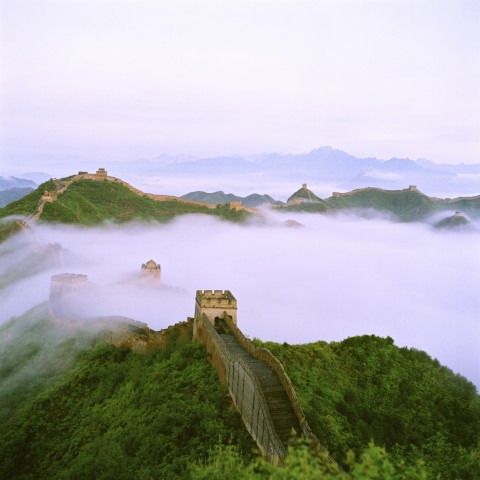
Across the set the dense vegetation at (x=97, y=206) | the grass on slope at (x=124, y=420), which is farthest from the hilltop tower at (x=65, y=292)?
the dense vegetation at (x=97, y=206)

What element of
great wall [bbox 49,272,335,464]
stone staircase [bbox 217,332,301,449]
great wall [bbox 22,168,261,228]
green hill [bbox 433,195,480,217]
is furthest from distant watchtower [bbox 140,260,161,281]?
green hill [bbox 433,195,480,217]

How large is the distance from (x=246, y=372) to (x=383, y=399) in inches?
461

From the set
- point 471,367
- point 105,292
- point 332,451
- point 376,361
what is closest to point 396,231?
point 471,367

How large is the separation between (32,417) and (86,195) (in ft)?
253

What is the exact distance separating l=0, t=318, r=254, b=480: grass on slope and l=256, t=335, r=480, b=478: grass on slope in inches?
188

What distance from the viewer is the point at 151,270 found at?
77.2 meters

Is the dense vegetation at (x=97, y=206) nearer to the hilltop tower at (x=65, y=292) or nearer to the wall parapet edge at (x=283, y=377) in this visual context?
the hilltop tower at (x=65, y=292)

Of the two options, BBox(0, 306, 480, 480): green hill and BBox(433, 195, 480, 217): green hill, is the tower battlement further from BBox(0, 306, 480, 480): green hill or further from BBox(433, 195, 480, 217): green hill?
Result: BBox(433, 195, 480, 217): green hill

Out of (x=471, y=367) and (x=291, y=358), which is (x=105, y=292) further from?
(x=471, y=367)

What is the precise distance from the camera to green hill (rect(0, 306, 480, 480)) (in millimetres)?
24766

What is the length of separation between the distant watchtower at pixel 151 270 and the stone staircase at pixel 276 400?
50.3 metres

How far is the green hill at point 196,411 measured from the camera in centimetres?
2477

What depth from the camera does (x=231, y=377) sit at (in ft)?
86.2

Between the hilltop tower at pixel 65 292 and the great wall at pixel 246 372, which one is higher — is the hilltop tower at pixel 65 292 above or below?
below
